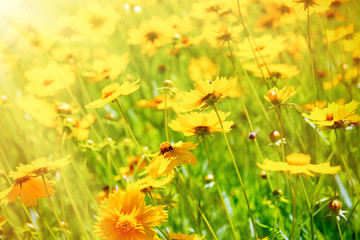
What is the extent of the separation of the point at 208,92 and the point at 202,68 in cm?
58

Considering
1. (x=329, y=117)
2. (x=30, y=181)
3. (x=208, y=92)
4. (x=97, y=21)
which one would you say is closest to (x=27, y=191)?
(x=30, y=181)

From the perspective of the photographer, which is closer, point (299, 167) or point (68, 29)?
point (299, 167)

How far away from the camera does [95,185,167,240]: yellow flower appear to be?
355 mm

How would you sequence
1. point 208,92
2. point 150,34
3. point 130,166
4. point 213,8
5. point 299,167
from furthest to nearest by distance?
point 150,34
point 213,8
point 130,166
point 208,92
point 299,167

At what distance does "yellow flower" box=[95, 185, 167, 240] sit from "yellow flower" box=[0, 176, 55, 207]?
112 millimetres

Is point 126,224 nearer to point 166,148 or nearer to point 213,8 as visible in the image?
point 166,148

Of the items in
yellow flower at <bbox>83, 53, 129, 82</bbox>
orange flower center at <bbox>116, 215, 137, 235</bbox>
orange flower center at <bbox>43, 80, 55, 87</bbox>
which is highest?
orange flower center at <bbox>43, 80, 55, 87</bbox>

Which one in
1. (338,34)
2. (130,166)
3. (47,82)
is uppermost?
(47,82)

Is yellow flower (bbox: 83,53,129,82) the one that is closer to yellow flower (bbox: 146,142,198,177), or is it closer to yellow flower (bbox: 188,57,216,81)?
yellow flower (bbox: 188,57,216,81)

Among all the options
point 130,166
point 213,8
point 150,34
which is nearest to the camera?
point 130,166

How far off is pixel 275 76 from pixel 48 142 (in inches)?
21.1

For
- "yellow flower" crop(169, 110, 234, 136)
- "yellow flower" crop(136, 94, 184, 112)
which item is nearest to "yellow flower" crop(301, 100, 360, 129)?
"yellow flower" crop(169, 110, 234, 136)

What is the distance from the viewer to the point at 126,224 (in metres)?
0.36

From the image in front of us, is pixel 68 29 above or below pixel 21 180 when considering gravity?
above
